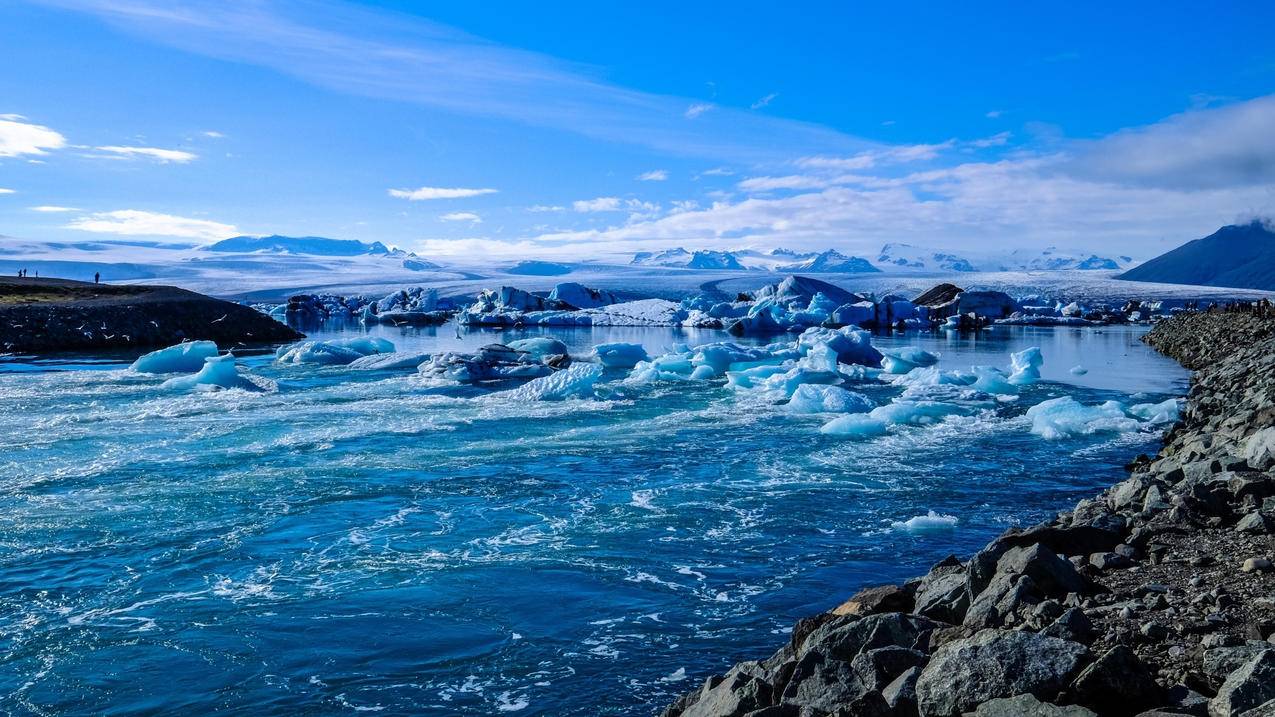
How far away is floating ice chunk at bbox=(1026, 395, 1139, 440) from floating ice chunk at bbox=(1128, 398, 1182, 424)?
0.89 feet

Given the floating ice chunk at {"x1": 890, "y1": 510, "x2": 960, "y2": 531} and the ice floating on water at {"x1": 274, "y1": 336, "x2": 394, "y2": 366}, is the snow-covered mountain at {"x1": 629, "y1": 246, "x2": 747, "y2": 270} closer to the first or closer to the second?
the ice floating on water at {"x1": 274, "y1": 336, "x2": 394, "y2": 366}

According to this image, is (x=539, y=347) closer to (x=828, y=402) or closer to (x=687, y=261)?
(x=828, y=402)

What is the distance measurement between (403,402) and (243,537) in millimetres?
8026

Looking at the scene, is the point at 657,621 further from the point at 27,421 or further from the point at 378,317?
the point at 378,317

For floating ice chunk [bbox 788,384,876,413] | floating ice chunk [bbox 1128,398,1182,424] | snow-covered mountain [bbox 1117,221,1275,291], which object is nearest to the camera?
floating ice chunk [bbox 1128,398,1182,424]

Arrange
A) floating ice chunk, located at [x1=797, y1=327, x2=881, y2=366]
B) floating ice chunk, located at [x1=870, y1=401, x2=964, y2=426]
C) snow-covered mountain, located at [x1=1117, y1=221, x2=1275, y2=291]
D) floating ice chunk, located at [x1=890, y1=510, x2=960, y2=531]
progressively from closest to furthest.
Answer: floating ice chunk, located at [x1=890, y1=510, x2=960, y2=531] → floating ice chunk, located at [x1=870, y1=401, x2=964, y2=426] → floating ice chunk, located at [x1=797, y1=327, x2=881, y2=366] → snow-covered mountain, located at [x1=1117, y1=221, x2=1275, y2=291]

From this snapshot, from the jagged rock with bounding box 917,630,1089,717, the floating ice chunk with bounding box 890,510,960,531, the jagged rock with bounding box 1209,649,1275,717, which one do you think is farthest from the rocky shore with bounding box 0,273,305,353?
the jagged rock with bounding box 1209,649,1275,717

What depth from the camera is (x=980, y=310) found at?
46.4m

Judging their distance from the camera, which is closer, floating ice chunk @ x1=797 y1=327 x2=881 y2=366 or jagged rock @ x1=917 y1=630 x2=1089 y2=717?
jagged rock @ x1=917 y1=630 x2=1089 y2=717

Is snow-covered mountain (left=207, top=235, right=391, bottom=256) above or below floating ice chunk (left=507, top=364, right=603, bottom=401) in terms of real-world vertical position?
above

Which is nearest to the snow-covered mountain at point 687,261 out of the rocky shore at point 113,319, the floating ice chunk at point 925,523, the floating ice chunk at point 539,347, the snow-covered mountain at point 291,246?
the snow-covered mountain at point 291,246

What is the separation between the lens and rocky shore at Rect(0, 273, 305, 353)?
27.5m

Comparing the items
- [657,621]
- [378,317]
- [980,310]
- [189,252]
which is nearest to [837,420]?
[657,621]

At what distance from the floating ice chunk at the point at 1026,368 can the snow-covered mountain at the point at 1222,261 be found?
159676 millimetres
